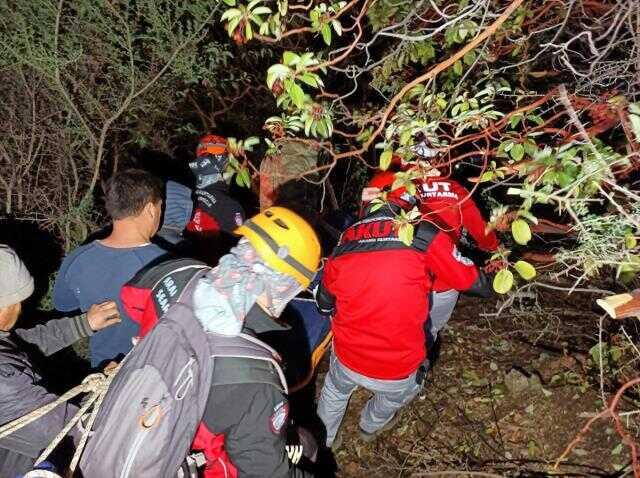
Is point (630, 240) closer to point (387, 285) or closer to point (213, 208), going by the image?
point (387, 285)

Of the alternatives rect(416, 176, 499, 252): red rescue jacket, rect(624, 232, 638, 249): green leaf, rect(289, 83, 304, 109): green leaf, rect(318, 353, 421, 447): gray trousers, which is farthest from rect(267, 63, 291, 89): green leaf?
rect(318, 353, 421, 447): gray trousers

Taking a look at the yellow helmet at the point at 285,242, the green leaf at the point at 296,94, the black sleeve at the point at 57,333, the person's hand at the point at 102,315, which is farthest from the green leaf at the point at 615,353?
the black sleeve at the point at 57,333

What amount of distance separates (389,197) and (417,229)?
253 millimetres

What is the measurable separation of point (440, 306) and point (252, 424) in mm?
2204

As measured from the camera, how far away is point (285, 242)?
2.03m

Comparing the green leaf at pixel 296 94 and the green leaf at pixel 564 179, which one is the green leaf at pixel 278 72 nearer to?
the green leaf at pixel 296 94

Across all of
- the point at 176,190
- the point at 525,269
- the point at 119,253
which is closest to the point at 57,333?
the point at 119,253

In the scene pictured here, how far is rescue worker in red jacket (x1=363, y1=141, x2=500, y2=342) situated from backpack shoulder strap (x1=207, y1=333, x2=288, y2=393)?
1276 mm

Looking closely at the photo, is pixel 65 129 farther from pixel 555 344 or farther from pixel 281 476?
pixel 555 344

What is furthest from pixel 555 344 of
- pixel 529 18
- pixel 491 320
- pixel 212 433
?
pixel 212 433

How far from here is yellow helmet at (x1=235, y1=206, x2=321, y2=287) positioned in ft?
6.59

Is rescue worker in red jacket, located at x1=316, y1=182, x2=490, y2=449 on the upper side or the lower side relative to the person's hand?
lower

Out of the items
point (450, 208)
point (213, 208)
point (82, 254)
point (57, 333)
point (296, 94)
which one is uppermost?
point (296, 94)

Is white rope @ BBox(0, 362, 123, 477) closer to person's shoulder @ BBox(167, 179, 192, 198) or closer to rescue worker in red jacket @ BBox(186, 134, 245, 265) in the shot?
person's shoulder @ BBox(167, 179, 192, 198)
